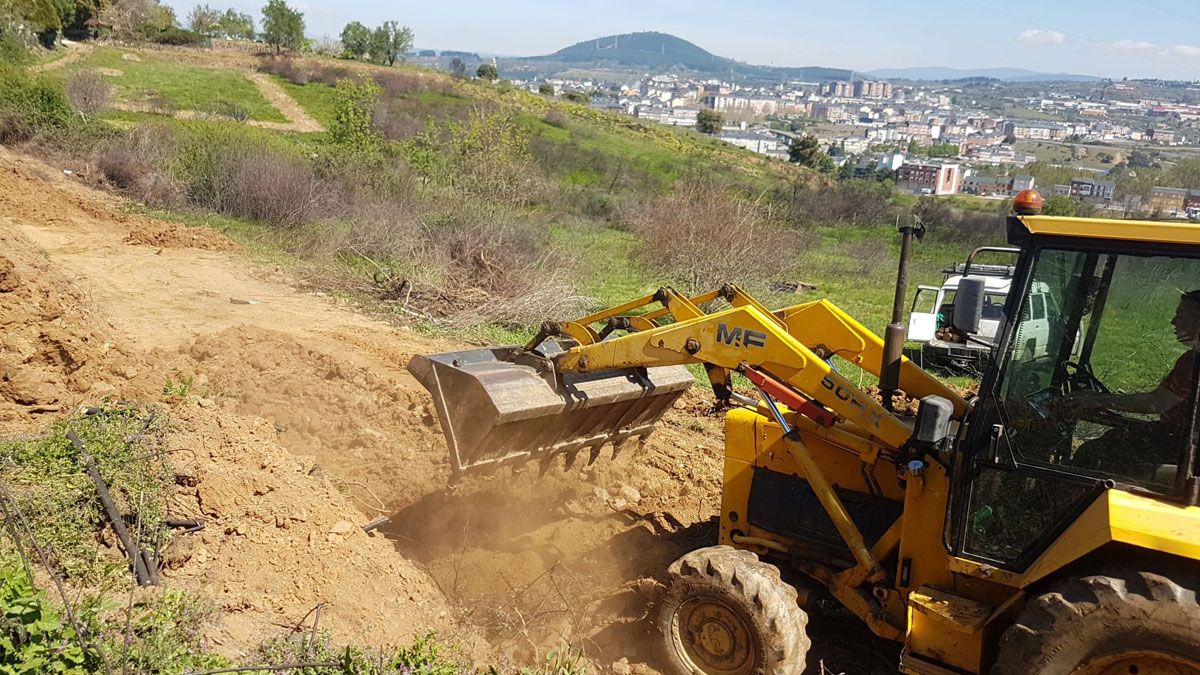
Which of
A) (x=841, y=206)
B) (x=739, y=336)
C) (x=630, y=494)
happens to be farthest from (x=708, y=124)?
(x=739, y=336)

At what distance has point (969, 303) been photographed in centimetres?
342

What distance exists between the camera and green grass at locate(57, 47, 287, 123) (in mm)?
38906

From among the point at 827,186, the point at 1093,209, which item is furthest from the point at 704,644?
the point at 827,186

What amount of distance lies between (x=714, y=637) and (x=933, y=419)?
164cm

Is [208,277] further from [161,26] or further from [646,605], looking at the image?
[161,26]

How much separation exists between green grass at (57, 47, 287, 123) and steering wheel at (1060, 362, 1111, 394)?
129 feet

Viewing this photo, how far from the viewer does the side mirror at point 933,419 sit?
12.1ft

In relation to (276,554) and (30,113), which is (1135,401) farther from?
(30,113)

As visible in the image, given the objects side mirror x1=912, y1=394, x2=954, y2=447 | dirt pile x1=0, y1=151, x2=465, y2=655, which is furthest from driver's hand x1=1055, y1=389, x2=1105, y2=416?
dirt pile x1=0, y1=151, x2=465, y2=655

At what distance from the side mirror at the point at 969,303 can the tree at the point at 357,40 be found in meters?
70.4

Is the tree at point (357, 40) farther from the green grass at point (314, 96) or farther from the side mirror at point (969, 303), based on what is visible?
the side mirror at point (969, 303)

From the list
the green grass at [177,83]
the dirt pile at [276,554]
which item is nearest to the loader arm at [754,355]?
the dirt pile at [276,554]

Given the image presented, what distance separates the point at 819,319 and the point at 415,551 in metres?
3.21

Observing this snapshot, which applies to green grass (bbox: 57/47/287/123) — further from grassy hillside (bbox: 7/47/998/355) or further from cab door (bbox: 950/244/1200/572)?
cab door (bbox: 950/244/1200/572)
